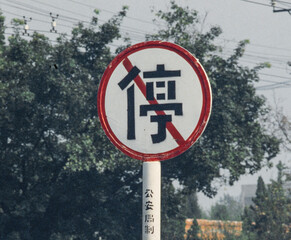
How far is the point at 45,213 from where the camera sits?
81.3 feet

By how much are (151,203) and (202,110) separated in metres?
0.43

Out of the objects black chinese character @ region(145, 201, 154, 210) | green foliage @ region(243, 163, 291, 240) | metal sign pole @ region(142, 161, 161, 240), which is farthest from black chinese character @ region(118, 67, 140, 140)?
green foliage @ region(243, 163, 291, 240)

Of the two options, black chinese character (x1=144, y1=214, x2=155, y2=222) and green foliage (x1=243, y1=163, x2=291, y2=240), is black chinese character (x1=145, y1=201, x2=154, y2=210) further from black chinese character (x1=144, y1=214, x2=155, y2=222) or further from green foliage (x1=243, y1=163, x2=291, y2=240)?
green foliage (x1=243, y1=163, x2=291, y2=240)

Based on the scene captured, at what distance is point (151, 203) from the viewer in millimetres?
2877

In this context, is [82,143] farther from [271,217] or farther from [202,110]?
[202,110]

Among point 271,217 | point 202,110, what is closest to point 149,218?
A: point 202,110

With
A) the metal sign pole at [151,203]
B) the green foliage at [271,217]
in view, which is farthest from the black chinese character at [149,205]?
the green foliage at [271,217]

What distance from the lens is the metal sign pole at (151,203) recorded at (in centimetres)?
285

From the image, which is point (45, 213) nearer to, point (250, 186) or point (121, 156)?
point (121, 156)

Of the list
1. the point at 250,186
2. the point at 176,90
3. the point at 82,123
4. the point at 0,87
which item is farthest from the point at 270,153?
the point at 250,186

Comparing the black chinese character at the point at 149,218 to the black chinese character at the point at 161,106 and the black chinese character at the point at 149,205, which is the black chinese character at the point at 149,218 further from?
the black chinese character at the point at 161,106

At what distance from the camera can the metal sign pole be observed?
285 centimetres

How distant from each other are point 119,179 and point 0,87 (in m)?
6.09

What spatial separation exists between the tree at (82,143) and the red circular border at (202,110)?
1963 cm
